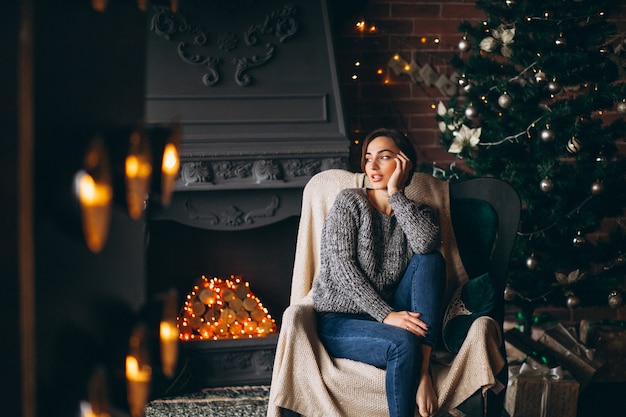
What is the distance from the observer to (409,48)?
401cm

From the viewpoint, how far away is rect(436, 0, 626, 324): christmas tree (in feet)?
10.6

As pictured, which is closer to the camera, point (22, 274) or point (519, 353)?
point (22, 274)

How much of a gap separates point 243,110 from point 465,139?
1.01 meters

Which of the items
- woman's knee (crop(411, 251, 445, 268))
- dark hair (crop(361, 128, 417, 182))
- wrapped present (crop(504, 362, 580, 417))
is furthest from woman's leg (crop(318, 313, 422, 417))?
wrapped present (crop(504, 362, 580, 417))

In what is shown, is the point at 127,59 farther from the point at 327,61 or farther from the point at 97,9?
the point at 327,61

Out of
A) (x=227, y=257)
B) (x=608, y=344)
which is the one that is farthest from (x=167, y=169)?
(x=608, y=344)

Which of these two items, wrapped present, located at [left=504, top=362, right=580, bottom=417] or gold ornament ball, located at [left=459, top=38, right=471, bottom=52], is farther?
gold ornament ball, located at [left=459, top=38, right=471, bottom=52]

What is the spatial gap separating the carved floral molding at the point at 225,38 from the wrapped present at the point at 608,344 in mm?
1966

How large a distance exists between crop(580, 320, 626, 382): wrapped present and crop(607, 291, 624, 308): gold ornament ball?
266 mm

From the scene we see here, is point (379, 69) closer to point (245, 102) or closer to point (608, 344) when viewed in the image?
point (245, 102)

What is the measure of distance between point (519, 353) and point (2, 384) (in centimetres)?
312

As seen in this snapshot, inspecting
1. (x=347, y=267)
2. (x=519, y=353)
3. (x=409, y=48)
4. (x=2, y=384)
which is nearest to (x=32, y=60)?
(x=2, y=384)

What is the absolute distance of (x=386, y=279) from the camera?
2.64 meters

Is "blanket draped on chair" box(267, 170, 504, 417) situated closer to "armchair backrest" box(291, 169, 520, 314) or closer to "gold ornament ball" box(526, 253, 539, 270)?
"armchair backrest" box(291, 169, 520, 314)
